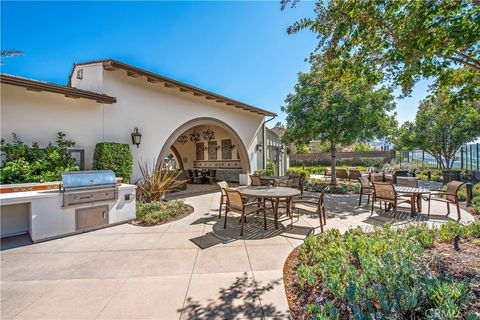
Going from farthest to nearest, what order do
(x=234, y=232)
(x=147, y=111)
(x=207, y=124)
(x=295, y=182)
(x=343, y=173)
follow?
(x=343, y=173) < (x=207, y=124) < (x=147, y=111) < (x=295, y=182) < (x=234, y=232)

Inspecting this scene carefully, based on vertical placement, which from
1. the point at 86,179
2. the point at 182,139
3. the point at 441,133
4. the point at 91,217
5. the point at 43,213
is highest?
the point at 182,139

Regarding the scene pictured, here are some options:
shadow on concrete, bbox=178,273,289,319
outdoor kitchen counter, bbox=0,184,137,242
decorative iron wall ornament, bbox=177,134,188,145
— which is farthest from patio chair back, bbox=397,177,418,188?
decorative iron wall ornament, bbox=177,134,188,145

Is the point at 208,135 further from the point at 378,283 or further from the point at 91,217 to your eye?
the point at 378,283

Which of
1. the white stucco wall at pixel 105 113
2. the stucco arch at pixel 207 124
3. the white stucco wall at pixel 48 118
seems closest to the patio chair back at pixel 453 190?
the stucco arch at pixel 207 124

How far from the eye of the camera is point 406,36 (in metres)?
3.00

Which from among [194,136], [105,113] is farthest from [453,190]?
[194,136]

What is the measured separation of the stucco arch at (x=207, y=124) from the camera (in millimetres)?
8102

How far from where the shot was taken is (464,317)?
1699 millimetres

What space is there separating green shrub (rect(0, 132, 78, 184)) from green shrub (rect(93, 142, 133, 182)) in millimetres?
563

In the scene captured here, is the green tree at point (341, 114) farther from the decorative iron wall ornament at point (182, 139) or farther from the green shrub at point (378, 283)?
the decorative iron wall ornament at point (182, 139)

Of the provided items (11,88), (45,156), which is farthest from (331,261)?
(11,88)

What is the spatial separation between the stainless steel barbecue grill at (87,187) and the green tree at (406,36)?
5.15 meters

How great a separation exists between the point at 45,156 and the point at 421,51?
777 cm

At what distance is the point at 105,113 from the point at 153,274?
5.50m
